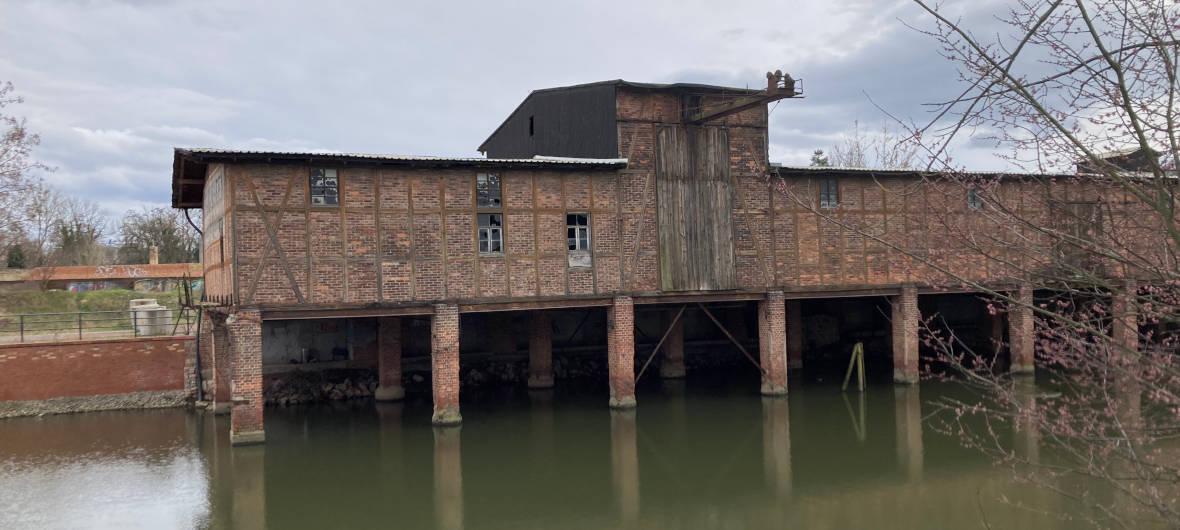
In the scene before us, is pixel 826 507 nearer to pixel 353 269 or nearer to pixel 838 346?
pixel 353 269

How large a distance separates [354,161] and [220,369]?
24.2ft

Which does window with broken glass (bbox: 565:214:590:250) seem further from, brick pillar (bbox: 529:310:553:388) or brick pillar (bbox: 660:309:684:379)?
brick pillar (bbox: 660:309:684:379)

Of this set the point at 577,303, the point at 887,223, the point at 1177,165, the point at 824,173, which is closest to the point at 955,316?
the point at 887,223

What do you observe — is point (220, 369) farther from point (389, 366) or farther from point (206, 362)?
point (389, 366)

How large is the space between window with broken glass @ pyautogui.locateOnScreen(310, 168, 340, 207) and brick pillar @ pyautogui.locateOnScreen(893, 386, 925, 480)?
11.5m

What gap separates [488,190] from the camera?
16078 mm

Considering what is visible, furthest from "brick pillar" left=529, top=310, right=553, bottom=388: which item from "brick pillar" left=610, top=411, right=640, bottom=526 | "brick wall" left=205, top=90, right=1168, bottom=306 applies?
"brick wall" left=205, top=90, right=1168, bottom=306

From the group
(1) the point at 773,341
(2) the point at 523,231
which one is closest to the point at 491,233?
(2) the point at 523,231

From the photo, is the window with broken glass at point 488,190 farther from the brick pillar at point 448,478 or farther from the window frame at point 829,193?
the window frame at point 829,193

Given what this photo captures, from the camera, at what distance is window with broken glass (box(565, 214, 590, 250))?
55.0 ft

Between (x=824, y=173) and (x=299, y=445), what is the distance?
13479 mm

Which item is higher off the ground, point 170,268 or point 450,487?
point 170,268

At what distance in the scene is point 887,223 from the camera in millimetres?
19500

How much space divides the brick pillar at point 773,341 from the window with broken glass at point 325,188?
1016 centimetres
